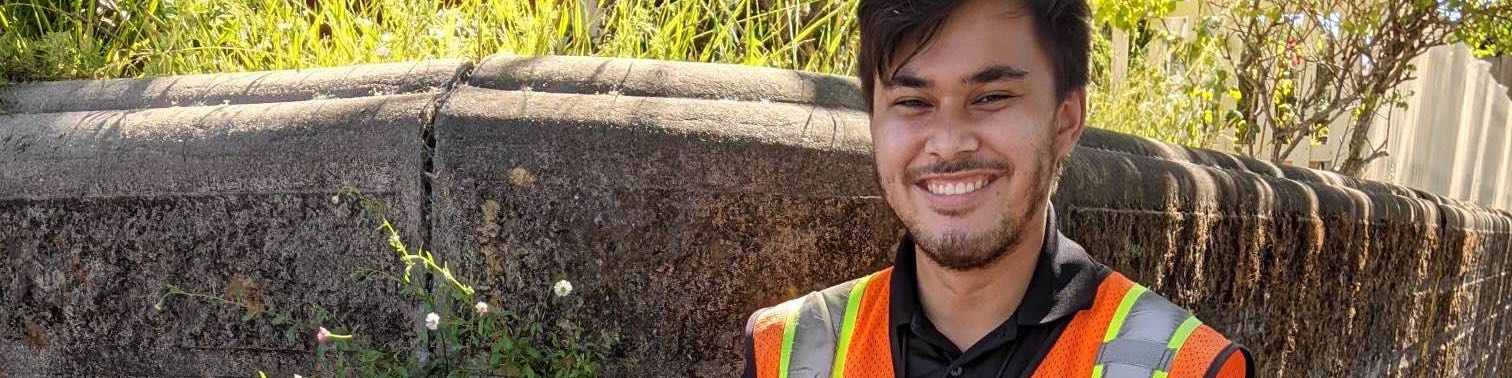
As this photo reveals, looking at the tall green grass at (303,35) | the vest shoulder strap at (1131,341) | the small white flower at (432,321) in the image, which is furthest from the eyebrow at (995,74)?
the tall green grass at (303,35)

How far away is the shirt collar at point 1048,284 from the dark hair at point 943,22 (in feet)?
0.73

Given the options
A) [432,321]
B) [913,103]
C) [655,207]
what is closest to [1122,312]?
[913,103]

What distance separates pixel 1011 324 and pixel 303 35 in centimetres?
195

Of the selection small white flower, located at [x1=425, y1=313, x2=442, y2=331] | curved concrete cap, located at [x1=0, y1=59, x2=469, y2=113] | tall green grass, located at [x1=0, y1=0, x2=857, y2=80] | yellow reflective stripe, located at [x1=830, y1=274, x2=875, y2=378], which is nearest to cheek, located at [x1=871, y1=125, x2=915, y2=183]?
yellow reflective stripe, located at [x1=830, y1=274, x2=875, y2=378]

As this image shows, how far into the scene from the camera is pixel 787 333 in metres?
2.23

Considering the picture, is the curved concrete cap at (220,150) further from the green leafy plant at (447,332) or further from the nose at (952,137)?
the nose at (952,137)

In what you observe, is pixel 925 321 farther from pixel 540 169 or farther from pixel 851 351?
pixel 540 169

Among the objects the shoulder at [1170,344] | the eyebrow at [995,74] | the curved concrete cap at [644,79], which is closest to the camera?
the shoulder at [1170,344]

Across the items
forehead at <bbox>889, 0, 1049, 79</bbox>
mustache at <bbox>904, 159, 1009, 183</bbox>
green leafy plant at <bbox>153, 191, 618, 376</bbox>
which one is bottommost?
green leafy plant at <bbox>153, 191, 618, 376</bbox>

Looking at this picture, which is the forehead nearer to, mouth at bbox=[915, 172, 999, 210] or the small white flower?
mouth at bbox=[915, 172, 999, 210]

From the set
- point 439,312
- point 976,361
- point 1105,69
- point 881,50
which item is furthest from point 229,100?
point 1105,69

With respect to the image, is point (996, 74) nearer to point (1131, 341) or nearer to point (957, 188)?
point (957, 188)

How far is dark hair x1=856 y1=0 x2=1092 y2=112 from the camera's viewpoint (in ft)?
6.79

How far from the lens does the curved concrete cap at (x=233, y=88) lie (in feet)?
9.09
